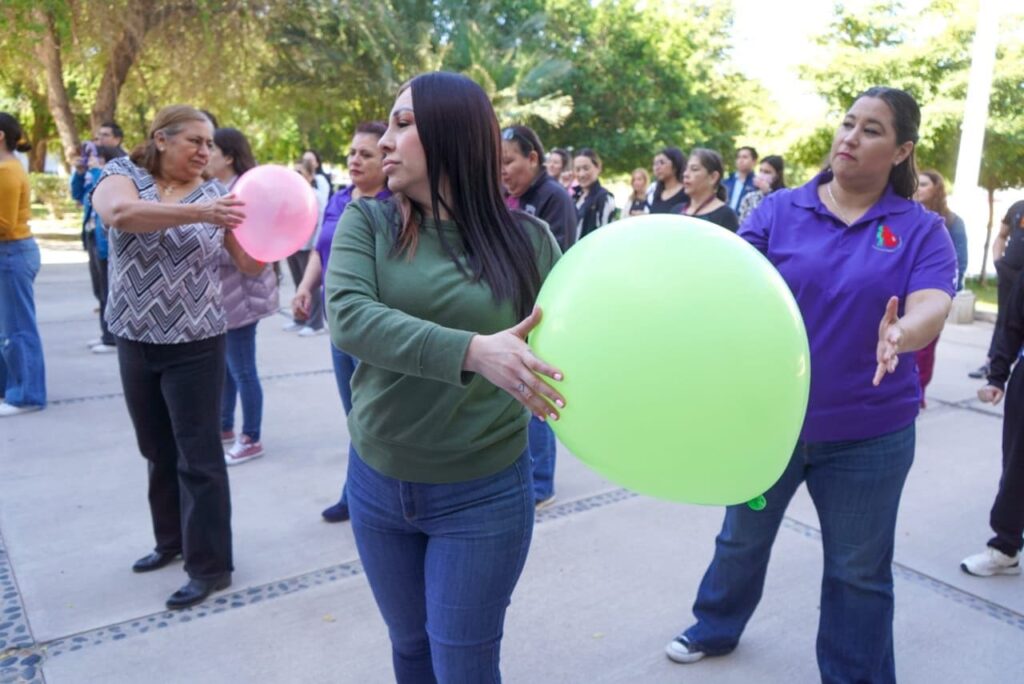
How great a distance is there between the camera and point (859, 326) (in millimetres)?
2195

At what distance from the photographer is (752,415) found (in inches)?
55.6

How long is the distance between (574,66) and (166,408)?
2500cm

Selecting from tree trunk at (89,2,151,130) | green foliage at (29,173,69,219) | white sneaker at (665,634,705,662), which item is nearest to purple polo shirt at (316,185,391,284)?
white sneaker at (665,634,705,662)

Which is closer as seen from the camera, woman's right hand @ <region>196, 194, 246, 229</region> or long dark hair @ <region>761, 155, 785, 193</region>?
woman's right hand @ <region>196, 194, 246, 229</region>

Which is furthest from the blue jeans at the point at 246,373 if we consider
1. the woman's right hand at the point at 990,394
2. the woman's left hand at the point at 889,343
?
the woman's right hand at the point at 990,394

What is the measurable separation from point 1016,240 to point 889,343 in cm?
471

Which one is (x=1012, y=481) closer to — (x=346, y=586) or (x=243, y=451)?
(x=346, y=586)

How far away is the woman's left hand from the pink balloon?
8.23 ft

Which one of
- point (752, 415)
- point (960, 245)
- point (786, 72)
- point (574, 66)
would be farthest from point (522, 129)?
point (574, 66)

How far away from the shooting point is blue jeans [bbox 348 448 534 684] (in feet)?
5.54

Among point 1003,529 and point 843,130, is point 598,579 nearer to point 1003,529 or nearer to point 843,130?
point 1003,529

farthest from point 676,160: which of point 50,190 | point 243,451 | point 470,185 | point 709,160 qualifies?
point 50,190

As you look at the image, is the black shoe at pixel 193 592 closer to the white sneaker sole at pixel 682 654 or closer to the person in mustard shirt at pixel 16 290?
the white sneaker sole at pixel 682 654

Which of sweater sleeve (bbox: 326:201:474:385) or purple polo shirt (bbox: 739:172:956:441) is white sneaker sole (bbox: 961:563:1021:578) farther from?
sweater sleeve (bbox: 326:201:474:385)
